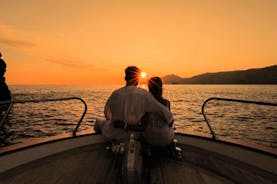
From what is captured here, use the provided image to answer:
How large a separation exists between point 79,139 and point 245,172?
304cm

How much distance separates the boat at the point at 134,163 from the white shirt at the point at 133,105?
22 centimetres

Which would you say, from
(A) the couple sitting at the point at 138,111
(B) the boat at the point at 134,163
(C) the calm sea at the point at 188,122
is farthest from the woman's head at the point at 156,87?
(C) the calm sea at the point at 188,122

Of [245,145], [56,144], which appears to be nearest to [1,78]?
[56,144]

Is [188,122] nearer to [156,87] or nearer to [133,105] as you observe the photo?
[156,87]

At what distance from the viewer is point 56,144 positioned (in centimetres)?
346

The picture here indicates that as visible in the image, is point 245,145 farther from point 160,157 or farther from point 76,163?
point 76,163

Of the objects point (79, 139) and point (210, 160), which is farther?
point (79, 139)

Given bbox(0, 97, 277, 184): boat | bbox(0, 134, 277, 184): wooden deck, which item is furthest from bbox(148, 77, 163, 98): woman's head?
bbox(0, 134, 277, 184): wooden deck

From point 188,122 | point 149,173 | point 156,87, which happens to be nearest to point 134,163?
point 149,173

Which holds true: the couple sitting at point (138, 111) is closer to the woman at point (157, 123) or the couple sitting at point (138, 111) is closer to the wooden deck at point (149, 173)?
the woman at point (157, 123)

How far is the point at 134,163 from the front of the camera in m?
1.88

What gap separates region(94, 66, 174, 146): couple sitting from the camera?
2.33m

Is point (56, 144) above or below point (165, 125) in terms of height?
below

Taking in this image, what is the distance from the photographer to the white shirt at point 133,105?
232 centimetres
